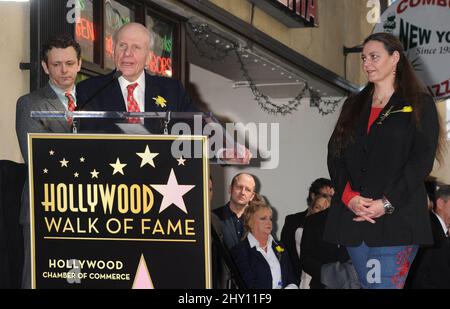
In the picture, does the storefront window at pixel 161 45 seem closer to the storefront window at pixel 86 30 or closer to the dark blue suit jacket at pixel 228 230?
the storefront window at pixel 86 30

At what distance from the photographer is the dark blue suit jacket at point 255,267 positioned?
6.67 m

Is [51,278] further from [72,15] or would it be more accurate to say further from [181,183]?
[72,15]

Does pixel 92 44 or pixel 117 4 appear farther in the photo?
pixel 117 4

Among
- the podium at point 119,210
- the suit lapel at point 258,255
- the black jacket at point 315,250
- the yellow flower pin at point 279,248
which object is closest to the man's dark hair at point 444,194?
the black jacket at point 315,250

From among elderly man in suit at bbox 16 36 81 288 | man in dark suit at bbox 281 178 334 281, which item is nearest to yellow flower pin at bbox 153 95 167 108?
elderly man in suit at bbox 16 36 81 288

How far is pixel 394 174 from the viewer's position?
3.82 meters

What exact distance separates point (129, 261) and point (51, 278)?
0.31 m

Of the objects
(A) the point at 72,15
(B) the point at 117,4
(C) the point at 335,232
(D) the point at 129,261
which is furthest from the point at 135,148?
(B) the point at 117,4

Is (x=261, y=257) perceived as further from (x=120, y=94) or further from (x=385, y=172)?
(x=120, y=94)

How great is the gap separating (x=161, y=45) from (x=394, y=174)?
4.77m

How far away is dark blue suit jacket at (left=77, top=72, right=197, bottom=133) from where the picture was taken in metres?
3.87

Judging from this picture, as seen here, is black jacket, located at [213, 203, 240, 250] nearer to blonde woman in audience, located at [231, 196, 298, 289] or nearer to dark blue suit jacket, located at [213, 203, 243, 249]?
dark blue suit jacket, located at [213, 203, 243, 249]

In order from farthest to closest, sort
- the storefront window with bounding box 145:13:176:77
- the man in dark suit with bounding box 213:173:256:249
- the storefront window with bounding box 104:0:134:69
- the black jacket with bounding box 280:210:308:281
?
the black jacket with bounding box 280:210:308:281, the storefront window with bounding box 145:13:176:77, the man in dark suit with bounding box 213:173:256:249, the storefront window with bounding box 104:0:134:69

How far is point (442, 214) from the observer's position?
10172 millimetres
